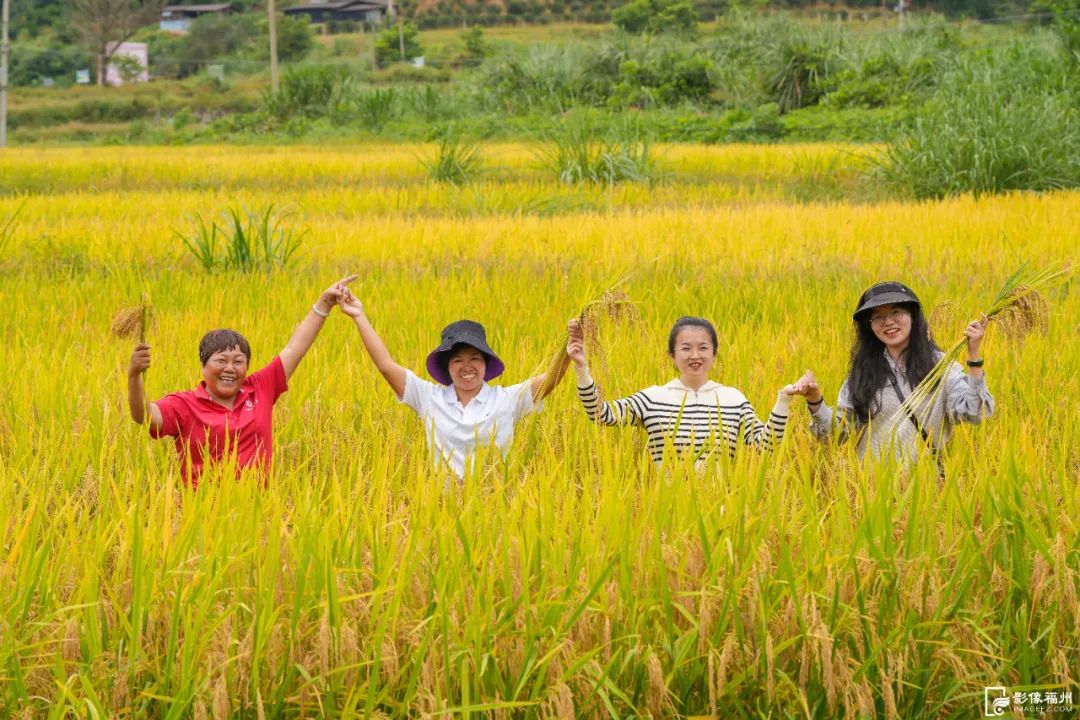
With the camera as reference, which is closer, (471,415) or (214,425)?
(214,425)

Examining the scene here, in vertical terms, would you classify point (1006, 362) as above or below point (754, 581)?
above

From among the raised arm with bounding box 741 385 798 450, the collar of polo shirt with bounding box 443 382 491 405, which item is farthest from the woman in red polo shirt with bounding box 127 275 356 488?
the raised arm with bounding box 741 385 798 450

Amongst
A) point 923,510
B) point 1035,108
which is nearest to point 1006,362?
point 923,510

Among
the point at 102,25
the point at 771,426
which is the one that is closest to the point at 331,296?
the point at 771,426

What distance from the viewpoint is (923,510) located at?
8.79ft

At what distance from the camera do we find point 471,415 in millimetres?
3486

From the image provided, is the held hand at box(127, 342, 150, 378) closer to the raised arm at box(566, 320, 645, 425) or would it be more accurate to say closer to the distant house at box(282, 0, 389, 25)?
the raised arm at box(566, 320, 645, 425)

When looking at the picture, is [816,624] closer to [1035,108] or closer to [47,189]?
[1035,108]

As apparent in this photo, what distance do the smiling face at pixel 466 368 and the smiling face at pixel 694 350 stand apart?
0.53 metres

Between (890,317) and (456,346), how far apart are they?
45.4 inches

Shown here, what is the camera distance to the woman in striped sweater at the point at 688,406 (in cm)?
337

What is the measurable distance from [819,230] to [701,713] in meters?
5.73

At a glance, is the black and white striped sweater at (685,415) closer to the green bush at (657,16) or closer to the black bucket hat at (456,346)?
the black bucket hat at (456,346)

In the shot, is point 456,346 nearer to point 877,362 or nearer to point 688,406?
point 688,406
